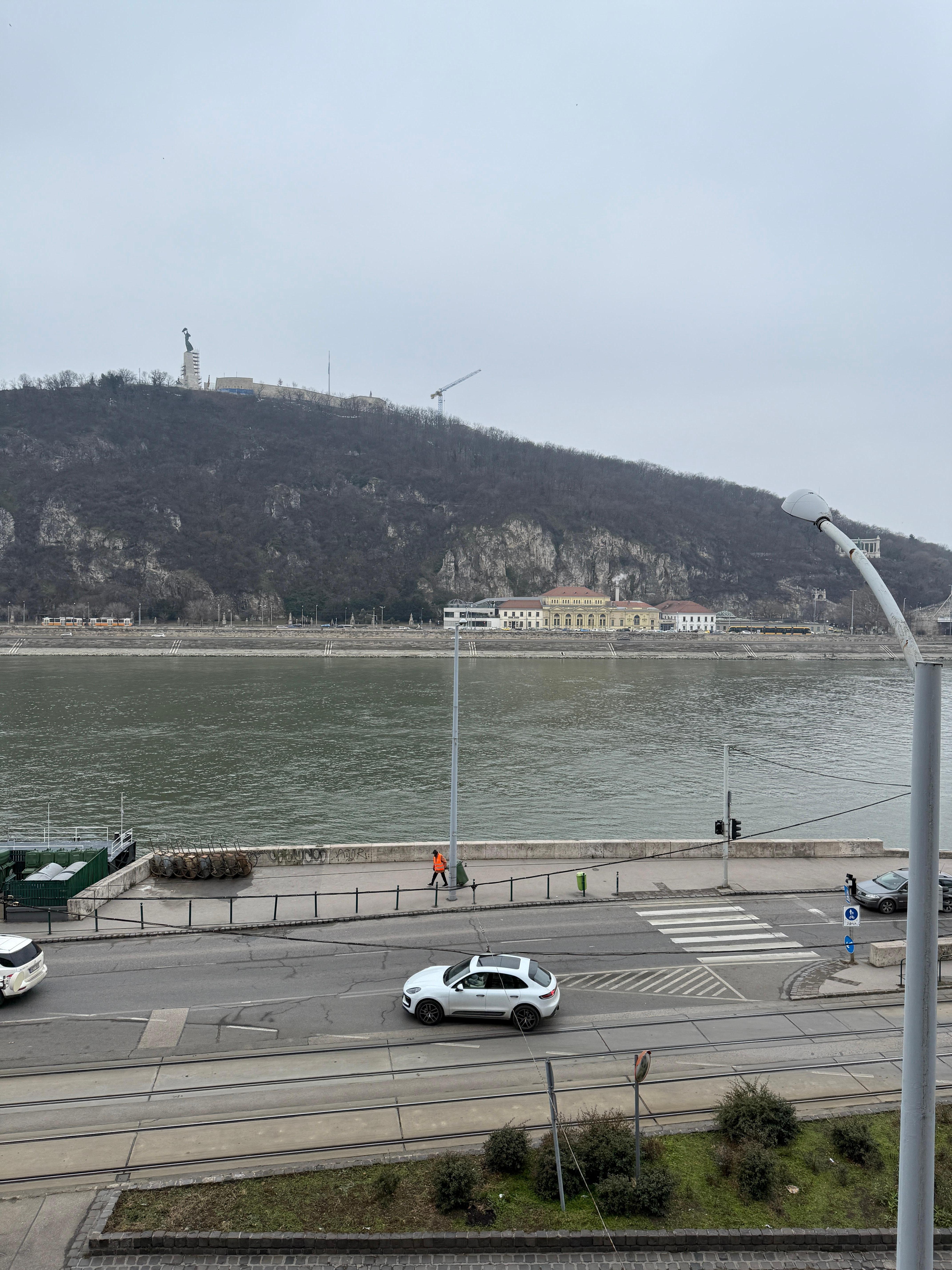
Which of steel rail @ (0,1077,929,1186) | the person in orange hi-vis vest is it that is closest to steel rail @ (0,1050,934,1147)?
steel rail @ (0,1077,929,1186)

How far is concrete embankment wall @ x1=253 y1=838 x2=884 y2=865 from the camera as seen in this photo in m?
20.9

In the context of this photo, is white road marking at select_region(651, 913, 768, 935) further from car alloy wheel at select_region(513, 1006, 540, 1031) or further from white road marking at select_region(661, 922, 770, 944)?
car alloy wheel at select_region(513, 1006, 540, 1031)

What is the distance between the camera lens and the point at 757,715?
6131 cm

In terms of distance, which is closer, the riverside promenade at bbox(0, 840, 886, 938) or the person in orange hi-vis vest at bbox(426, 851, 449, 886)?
the riverside promenade at bbox(0, 840, 886, 938)

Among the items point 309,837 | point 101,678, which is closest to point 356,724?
point 309,837

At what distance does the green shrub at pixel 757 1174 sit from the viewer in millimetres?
7945

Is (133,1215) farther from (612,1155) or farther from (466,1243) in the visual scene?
(612,1155)

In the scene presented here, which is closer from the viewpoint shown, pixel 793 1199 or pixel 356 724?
pixel 793 1199

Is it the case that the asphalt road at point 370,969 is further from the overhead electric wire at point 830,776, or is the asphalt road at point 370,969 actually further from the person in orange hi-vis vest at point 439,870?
the overhead electric wire at point 830,776

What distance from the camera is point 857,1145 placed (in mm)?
8547

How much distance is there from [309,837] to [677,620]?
135 meters

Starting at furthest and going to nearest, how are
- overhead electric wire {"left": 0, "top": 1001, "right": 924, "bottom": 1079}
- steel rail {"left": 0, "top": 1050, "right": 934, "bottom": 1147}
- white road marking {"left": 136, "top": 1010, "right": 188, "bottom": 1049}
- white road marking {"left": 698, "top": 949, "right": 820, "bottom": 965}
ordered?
white road marking {"left": 698, "top": 949, "right": 820, "bottom": 965} → white road marking {"left": 136, "top": 1010, "right": 188, "bottom": 1049} → overhead electric wire {"left": 0, "top": 1001, "right": 924, "bottom": 1079} → steel rail {"left": 0, "top": 1050, "right": 934, "bottom": 1147}

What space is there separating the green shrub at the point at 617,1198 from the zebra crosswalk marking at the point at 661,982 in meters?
5.04

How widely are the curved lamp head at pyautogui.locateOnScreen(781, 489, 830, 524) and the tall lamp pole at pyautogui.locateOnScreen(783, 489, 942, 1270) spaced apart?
0.07m
